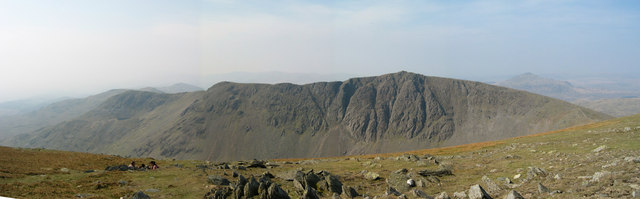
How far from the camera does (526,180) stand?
2130 cm

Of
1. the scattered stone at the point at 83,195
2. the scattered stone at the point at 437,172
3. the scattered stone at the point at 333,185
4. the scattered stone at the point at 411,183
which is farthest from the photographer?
the scattered stone at the point at 437,172

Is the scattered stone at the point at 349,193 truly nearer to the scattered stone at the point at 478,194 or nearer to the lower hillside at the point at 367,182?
the lower hillside at the point at 367,182

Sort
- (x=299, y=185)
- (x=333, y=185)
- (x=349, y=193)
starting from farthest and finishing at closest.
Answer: (x=299, y=185) < (x=333, y=185) < (x=349, y=193)

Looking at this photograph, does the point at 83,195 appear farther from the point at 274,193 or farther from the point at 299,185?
the point at 299,185

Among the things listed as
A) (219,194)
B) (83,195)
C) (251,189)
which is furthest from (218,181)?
(83,195)

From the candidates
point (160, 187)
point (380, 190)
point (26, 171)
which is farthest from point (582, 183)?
point (26, 171)

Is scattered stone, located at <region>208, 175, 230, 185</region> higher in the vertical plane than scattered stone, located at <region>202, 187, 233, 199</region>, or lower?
lower

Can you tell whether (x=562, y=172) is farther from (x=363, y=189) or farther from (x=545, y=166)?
(x=363, y=189)

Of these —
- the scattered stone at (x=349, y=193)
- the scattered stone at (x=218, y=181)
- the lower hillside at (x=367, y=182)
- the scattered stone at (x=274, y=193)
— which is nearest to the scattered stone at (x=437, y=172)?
the lower hillside at (x=367, y=182)

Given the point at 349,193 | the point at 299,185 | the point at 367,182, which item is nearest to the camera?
the point at 349,193

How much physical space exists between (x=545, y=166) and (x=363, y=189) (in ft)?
54.4

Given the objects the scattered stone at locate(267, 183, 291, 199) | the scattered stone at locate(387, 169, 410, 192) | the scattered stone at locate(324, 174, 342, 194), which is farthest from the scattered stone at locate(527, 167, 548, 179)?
the scattered stone at locate(267, 183, 291, 199)

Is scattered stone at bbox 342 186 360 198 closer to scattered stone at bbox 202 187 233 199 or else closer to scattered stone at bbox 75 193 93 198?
scattered stone at bbox 202 187 233 199

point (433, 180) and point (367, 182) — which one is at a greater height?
point (433, 180)
